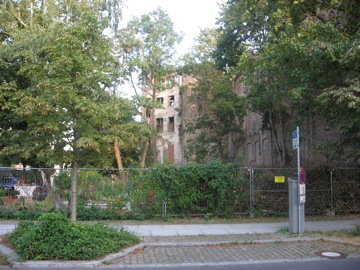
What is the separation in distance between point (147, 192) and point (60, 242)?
6191mm

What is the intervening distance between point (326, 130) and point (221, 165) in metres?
9.22

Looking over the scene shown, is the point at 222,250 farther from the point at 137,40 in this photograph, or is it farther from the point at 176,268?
the point at 137,40

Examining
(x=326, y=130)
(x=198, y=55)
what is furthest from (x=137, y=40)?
(x=326, y=130)

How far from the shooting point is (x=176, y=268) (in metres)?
7.44

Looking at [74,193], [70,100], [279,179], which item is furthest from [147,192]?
[70,100]

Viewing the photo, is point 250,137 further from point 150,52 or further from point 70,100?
point 70,100

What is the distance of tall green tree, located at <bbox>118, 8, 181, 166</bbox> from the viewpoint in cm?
3238

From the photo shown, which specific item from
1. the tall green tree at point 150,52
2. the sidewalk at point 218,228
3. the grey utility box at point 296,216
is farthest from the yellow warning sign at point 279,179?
the tall green tree at point 150,52

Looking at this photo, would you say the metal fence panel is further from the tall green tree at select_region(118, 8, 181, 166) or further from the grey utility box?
the tall green tree at select_region(118, 8, 181, 166)

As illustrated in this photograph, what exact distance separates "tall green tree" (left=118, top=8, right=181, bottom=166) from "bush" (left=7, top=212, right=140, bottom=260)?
2411 cm

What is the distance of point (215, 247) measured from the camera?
9.31 meters

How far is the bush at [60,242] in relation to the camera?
24.9ft

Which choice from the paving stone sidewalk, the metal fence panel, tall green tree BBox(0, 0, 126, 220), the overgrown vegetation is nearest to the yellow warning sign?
the metal fence panel

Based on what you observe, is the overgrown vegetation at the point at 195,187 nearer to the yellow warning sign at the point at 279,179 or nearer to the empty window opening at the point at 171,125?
the yellow warning sign at the point at 279,179
